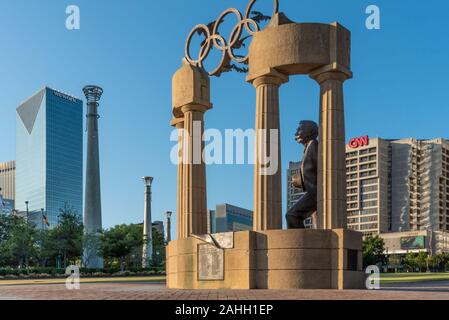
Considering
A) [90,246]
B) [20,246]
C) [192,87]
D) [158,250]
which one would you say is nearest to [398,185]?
[158,250]

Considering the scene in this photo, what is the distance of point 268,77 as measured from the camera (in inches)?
1019

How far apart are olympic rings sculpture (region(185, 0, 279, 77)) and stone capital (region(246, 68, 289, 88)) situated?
2.42 meters

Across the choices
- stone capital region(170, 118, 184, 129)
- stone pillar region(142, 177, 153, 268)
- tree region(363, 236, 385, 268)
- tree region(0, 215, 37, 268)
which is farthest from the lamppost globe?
stone capital region(170, 118, 184, 129)

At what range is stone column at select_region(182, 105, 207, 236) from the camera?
29859 mm

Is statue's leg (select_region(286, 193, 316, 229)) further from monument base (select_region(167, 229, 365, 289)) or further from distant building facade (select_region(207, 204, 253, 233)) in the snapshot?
distant building facade (select_region(207, 204, 253, 233))

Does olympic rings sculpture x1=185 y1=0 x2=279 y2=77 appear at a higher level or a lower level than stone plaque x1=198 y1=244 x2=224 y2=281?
higher

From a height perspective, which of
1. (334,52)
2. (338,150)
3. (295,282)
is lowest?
(295,282)

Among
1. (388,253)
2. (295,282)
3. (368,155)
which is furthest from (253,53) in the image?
(368,155)

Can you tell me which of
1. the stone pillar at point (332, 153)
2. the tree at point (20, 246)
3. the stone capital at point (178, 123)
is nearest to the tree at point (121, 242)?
the tree at point (20, 246)

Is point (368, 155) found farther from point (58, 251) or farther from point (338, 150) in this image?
point (338, 150)

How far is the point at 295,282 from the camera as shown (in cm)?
2364

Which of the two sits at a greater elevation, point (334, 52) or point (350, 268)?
point (334, 52)
